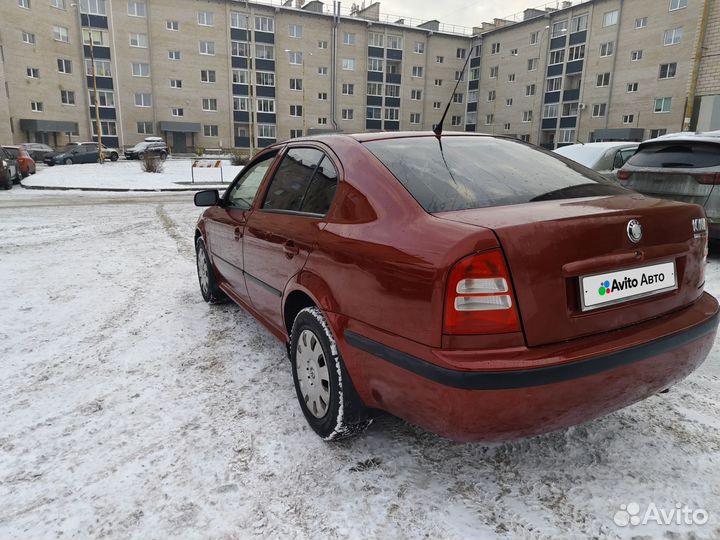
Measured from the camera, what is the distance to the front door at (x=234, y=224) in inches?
149

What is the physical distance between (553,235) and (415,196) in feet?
2.06

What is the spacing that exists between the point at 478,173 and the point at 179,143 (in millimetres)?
57571

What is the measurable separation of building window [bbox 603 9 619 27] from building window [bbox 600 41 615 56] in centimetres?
176

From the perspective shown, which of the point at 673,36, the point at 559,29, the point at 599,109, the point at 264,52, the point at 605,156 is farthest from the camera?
the point at 264,52

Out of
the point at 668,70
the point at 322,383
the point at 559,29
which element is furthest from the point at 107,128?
the point at 322,383

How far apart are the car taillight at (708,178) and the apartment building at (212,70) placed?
44375 mm

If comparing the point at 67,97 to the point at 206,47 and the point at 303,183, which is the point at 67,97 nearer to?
the point at 206,47

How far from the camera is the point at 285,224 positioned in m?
2.99

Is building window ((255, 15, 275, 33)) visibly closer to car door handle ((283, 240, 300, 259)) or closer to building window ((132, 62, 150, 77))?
building window ((132, 62, 150, 77))

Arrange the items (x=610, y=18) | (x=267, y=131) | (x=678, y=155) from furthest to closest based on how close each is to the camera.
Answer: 1. (x=267, y=131)
2. (x=610, y=18)
3. (x=678, y=155)

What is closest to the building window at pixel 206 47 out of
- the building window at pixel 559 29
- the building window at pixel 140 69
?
the building window at pixel 140 69

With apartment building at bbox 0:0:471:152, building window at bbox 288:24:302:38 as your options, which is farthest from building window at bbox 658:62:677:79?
building window at bbox 288:24:302:38

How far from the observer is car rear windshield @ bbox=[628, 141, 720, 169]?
5863mm

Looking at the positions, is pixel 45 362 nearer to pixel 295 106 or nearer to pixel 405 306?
pixel 405 306
